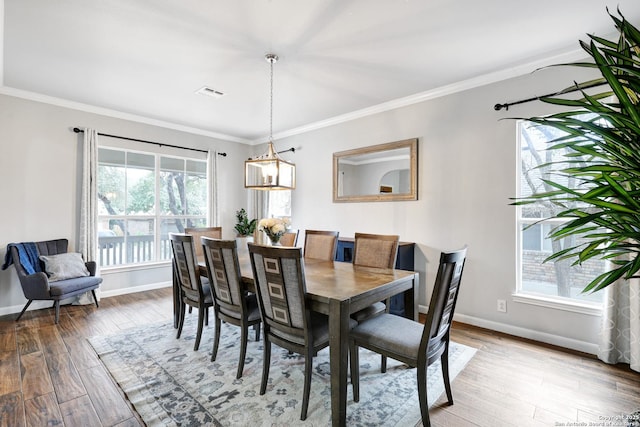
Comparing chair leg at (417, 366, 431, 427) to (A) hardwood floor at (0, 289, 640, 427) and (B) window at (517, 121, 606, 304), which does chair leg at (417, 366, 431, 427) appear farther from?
(B) window at (517, 121, 606, 304)

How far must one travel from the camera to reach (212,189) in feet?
18.3

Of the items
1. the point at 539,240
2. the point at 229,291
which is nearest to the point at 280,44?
the point at 229,291

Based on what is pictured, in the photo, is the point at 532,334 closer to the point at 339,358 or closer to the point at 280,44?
the point at 339,358

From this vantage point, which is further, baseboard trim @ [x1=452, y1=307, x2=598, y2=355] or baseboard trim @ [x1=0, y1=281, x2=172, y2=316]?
baseboard trim @ [x1=0, y1=281, x2=172, y2=316]

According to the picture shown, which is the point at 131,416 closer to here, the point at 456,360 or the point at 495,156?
the point at 456,360

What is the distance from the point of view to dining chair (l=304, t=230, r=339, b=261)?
3232 millimetres

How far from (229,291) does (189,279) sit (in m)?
0.66

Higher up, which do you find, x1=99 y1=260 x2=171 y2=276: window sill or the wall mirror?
the wall mirror

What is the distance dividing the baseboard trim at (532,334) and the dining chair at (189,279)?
2784 mm

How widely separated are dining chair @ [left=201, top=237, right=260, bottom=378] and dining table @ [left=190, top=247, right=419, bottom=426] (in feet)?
0.37

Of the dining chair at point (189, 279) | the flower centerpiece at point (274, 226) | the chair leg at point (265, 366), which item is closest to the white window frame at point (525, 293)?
the flower centerpiece at point (274, 226)

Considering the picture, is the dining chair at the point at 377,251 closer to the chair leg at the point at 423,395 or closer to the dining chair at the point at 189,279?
the chair leg at the point at 423,395

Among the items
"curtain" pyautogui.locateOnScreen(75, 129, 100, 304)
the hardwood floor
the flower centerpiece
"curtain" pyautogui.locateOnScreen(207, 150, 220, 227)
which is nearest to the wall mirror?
the flower centerpiece

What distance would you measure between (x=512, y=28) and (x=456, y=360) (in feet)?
9.10
